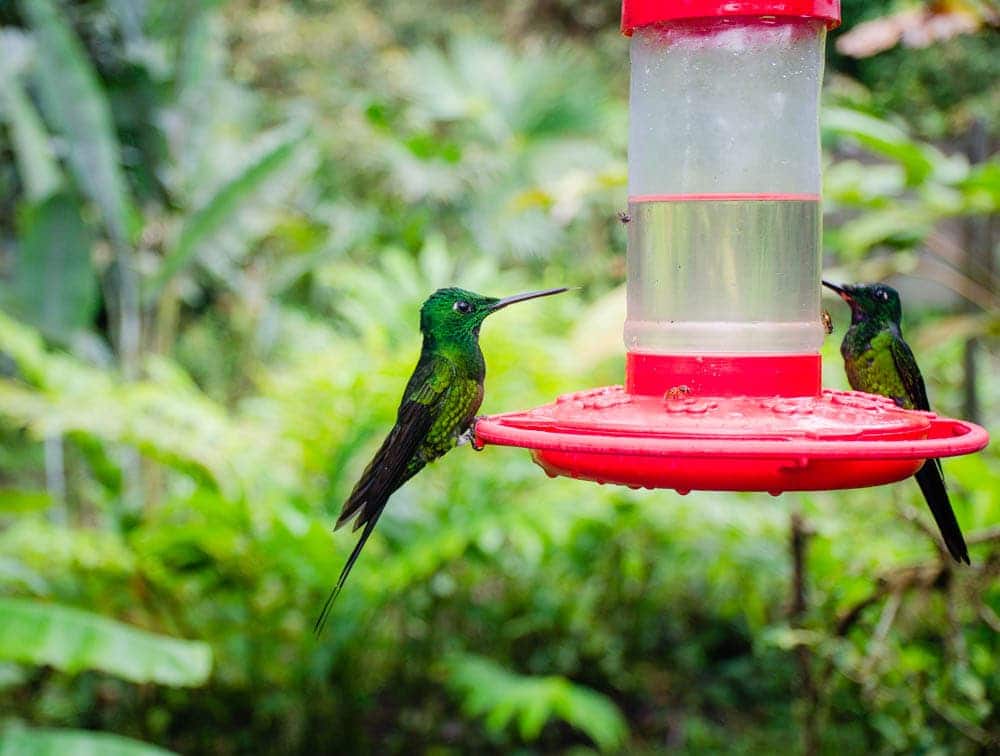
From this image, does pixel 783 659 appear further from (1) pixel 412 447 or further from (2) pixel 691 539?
(1) pixel 412 447

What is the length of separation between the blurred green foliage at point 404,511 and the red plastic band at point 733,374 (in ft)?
3.72

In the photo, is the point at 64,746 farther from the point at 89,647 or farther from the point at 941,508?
Result: the point at 941,508

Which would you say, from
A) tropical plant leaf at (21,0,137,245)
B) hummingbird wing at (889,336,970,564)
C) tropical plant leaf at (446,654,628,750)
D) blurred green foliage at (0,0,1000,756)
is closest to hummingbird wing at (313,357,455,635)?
A: hummingbird wing at (889,336,970,564)

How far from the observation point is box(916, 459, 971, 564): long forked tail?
6.28ft

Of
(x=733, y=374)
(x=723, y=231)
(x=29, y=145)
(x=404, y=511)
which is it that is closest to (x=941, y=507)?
(x=733, y=374)

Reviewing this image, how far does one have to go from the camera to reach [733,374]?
181cm

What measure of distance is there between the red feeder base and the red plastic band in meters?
0.06

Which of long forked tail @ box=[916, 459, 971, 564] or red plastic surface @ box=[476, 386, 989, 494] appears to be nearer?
red plastic surface @ box=[476, 386, 989, 494]

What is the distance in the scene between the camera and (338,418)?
5.03 meters

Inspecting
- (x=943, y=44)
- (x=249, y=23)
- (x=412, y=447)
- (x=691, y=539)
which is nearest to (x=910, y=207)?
(x=691, y=539)

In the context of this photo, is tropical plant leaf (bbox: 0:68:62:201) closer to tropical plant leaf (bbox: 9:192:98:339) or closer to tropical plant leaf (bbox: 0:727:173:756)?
tropical plant leaf (bbox: 9:192:98:339)

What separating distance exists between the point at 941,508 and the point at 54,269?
480cm

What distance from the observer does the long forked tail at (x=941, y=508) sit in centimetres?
191

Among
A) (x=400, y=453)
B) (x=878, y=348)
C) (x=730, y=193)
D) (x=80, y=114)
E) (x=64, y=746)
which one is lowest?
(x=64, y=746)
